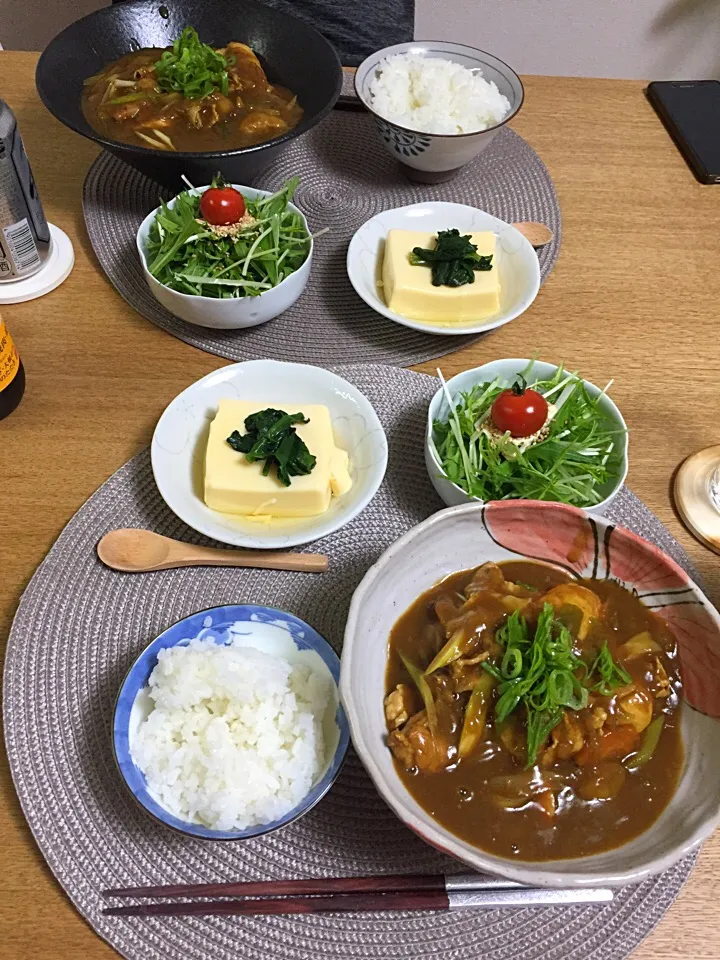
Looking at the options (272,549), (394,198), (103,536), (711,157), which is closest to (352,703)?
(272,549)

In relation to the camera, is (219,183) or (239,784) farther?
(219,183)

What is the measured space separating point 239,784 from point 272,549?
1.52 feet

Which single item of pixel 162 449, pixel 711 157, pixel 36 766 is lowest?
pixel 36 766

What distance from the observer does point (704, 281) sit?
78.0 inches

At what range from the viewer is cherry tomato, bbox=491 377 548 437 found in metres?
1.47

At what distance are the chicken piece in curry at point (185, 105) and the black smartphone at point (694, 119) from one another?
49.2 inches

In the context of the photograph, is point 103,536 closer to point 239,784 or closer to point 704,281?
point 239,784

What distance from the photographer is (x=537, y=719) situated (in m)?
1.05

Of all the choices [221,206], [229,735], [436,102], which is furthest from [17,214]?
[229,735]

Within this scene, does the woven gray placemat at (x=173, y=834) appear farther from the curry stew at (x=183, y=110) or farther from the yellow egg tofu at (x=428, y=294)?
the curry stew at (x=183, y=110)

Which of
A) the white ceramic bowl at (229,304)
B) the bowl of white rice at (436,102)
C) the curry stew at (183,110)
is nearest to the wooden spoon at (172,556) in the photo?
the white ceramic bowl at (229,304)

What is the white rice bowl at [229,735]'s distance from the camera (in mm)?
1054

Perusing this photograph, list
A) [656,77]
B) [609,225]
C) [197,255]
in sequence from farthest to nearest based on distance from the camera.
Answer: [656,77] < [609,225] < [197,255]

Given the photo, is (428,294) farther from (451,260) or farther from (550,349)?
(550,349)
